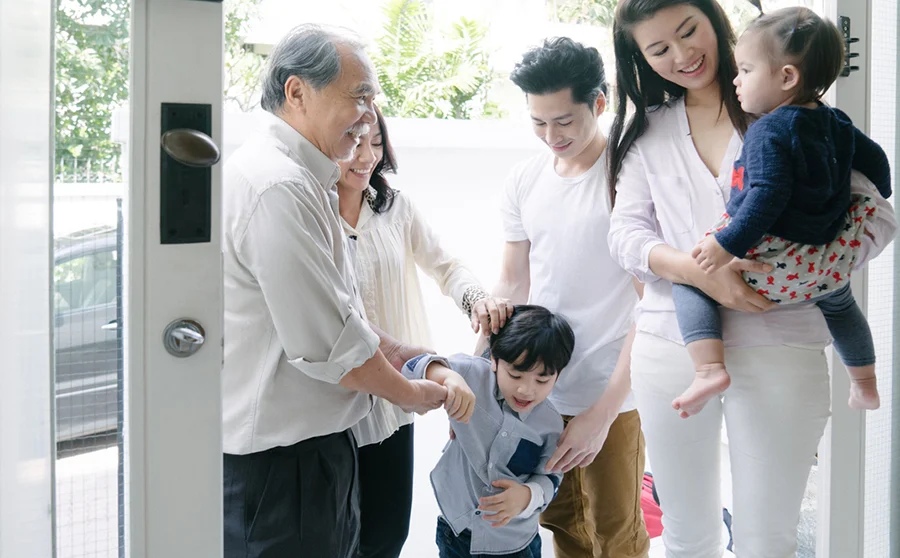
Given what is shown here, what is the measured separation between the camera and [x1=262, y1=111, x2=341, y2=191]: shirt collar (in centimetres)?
128

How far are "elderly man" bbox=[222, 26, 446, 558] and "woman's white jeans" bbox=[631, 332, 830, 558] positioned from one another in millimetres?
473

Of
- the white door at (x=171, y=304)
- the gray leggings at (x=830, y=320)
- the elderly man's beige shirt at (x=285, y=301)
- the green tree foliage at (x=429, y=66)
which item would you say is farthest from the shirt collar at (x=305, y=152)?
the green tree foliage at (x=429, y=66)

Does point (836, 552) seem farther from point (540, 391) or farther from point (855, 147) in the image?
point (855, 147)

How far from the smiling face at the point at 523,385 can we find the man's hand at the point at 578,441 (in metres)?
0.09

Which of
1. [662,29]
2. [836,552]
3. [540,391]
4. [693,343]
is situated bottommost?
[836,552]

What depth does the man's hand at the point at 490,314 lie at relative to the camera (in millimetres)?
1669

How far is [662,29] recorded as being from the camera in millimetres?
1404

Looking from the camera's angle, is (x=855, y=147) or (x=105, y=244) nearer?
(x=105, y=244)

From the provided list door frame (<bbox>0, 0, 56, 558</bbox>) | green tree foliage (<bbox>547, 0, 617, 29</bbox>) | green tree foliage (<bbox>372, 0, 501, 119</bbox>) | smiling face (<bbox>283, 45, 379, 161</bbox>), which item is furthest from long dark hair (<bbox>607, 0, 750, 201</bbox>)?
green tree foliage (<bbox>547, 0, 617, 29</bbox>)

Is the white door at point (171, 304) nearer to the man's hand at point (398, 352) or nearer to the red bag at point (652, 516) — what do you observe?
the man's hand at point (398, 352)

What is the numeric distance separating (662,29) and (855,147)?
0.41 metres

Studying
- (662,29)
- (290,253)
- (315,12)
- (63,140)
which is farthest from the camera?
(315,12)

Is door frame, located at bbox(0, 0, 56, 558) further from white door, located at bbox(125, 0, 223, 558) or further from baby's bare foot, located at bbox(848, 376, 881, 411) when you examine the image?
baby's bare foot, located at bbox(848, 376, 881, 411)

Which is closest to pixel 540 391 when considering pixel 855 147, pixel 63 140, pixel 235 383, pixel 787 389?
pixel 787 389
